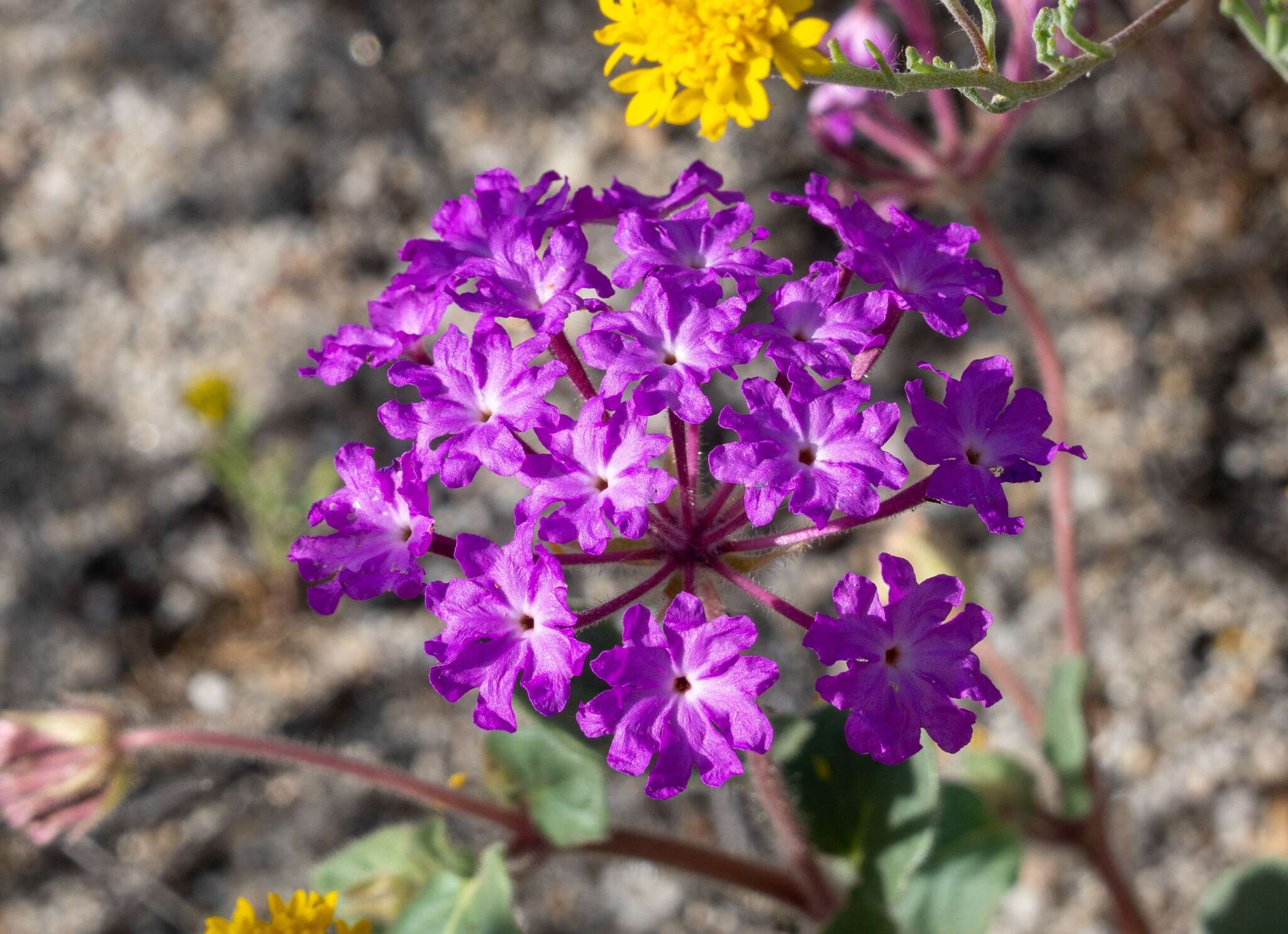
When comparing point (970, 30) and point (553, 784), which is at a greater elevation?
point (970, 30)

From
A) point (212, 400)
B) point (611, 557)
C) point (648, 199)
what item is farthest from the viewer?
point (212, 400)

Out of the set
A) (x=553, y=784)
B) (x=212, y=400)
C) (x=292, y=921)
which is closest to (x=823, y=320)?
(x=553, y=784)

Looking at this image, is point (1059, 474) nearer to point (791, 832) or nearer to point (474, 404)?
point (791, 832)

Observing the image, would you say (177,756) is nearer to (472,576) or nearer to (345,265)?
(345,265)

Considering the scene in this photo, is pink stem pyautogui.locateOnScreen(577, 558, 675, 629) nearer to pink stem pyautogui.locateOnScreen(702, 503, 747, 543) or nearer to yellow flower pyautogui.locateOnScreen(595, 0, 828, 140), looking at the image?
pink stem pyautogui.locateOnScreen(702, 503, 747, 543)

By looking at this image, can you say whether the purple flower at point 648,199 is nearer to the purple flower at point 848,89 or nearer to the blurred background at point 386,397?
the purple flower at point 848,89

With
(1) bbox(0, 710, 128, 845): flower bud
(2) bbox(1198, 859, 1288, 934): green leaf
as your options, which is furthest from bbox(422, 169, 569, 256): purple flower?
(2) bbox(1198, 859, 1288, 934): green leaf

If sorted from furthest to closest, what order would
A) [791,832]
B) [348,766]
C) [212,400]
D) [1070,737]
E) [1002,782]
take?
[212,400] → [1002,782] → [1070,737] → [348,766] → [791,832]
